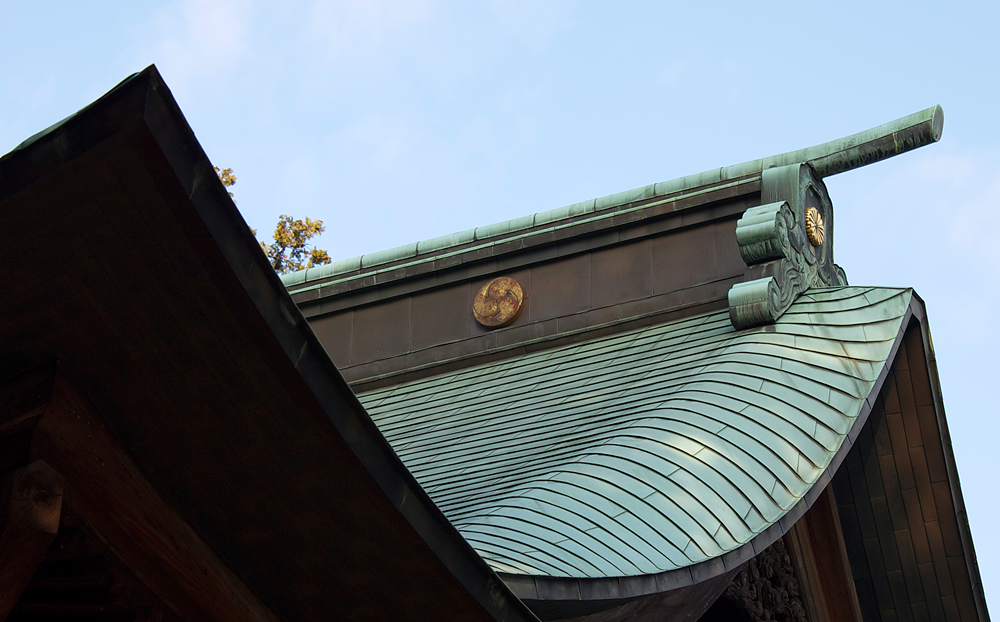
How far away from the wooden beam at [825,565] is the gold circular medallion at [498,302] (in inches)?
86.9

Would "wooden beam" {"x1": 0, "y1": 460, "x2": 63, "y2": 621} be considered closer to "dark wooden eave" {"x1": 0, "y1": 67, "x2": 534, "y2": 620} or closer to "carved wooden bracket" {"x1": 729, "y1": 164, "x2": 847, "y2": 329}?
"dark wooden eave" {"x1": 0, "y1": 67, "x2": 534, "y2": 620}

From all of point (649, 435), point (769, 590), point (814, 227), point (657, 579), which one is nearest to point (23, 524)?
point (657, 579)

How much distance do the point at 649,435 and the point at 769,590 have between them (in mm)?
1736

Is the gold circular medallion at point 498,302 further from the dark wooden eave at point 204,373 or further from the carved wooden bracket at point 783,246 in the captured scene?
the dark wooden eave at point 204,373

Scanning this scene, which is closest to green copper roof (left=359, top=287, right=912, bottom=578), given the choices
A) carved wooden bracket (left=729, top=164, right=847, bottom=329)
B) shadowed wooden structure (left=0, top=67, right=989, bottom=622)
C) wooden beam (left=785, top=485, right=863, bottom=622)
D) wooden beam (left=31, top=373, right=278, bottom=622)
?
shadowed wooden structure (left=0, top=67, right=989, bottom=622)

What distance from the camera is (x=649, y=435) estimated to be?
509 cm

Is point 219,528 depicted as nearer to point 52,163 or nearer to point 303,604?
point 303,604

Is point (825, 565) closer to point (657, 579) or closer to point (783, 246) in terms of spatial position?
point (783, 246)

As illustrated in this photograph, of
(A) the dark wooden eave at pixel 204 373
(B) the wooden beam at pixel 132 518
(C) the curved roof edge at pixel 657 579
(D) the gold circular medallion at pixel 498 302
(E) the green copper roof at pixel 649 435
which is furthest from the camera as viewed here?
(D) the gold circular medallion at pixel 498 302

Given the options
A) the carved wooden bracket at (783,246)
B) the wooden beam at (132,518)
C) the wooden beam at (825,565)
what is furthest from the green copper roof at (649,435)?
the wooden beam at (825,565)

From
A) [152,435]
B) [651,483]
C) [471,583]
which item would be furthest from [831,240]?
[152,435]

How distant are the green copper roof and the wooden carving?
1075 mm

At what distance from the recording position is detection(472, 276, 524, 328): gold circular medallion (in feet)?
26.0

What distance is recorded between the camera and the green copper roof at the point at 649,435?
4301 mm
